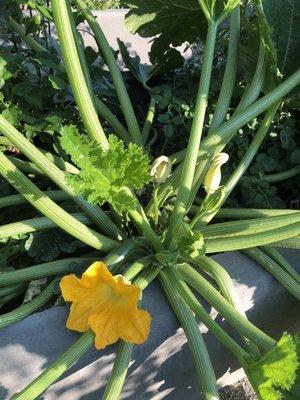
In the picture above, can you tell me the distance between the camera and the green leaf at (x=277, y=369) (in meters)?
0.99

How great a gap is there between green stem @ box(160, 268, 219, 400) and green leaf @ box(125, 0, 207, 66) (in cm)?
73

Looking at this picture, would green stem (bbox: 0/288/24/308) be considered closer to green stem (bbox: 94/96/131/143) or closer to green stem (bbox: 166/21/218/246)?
green stem (bbox: 166/21/218/246)

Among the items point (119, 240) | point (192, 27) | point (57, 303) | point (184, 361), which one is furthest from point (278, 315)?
point (192, 27)

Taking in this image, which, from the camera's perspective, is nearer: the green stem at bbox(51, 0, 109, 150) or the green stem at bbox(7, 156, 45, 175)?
the green stem at bbox(51, 0, 109, 150)

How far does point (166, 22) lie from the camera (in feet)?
5.63

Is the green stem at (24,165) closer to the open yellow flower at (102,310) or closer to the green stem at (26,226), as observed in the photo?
the green stem at (26,226)

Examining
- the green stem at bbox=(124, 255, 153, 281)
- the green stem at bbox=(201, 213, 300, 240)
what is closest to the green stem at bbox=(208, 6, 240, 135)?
the green stem at bbox=(201, 213, 300, 240)

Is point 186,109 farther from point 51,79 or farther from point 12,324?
point 12,324

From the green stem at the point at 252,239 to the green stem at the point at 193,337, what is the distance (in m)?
0.12

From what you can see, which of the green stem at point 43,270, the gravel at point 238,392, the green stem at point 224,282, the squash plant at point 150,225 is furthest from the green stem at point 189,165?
the gravel at point 238,392

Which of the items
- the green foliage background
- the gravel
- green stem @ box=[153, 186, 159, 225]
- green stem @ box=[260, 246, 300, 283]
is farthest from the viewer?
the green foliage background

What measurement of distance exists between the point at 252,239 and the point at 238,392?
→ 27.7 inches

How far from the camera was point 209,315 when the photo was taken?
124 cm

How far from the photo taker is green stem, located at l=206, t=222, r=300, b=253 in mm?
1265
